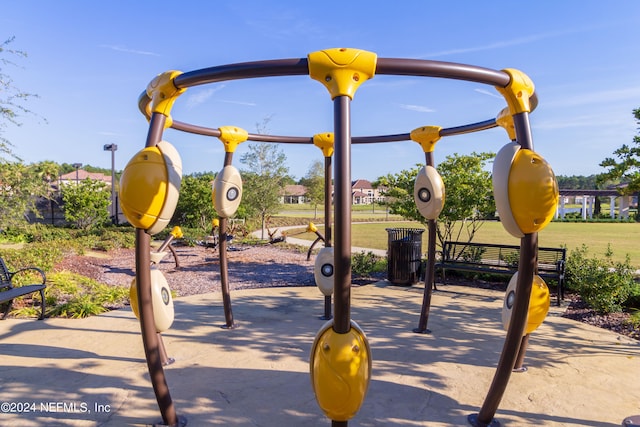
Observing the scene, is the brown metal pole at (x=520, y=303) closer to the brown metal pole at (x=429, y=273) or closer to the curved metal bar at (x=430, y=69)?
the curved metal bar at (x=430, y=69)

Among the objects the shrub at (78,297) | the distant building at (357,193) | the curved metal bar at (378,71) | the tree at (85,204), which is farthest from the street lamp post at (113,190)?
the distant building at (357,193)

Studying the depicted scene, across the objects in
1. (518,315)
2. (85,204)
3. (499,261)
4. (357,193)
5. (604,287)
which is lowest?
(604,287)

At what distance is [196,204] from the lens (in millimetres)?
18203

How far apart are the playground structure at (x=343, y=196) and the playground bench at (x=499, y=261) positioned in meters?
4.16

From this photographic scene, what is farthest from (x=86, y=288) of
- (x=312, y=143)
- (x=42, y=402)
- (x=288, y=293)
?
(x=312, y=143)

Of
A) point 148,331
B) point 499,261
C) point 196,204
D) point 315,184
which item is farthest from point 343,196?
point 315,184

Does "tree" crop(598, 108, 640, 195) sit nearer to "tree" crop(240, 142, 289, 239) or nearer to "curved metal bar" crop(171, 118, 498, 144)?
"curved metal bar" crop(171, 118, 498, 144)

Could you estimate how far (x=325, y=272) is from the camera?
209 inches

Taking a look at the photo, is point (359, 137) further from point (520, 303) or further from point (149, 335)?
point (149, 335)

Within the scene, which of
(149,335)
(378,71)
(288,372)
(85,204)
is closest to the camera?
(378,71)

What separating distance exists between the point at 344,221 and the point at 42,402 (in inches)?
123

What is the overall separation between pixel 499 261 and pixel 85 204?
55.2ft

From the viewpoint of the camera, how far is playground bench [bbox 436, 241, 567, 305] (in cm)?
711

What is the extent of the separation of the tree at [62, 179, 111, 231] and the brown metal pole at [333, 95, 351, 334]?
1803cm
